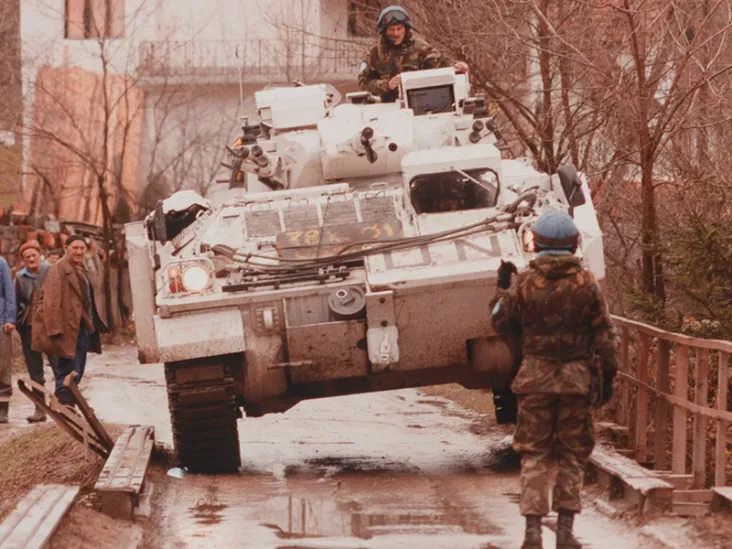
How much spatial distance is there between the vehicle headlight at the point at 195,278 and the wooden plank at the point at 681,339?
3.12 m

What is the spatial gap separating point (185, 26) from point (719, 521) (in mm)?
25118

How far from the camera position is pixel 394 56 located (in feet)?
51.0

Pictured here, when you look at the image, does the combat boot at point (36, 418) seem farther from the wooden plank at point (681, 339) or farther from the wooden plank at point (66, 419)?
the wooden plank at point (681, 339)

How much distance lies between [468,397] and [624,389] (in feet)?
18.7

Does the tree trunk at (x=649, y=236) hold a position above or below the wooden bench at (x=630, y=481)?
above

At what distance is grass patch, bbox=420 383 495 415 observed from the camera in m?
17.8

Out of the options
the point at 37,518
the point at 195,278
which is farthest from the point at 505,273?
the point at 195,278

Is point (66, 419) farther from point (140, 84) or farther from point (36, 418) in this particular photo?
point (140, 84)

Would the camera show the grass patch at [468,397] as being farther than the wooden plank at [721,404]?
Yes

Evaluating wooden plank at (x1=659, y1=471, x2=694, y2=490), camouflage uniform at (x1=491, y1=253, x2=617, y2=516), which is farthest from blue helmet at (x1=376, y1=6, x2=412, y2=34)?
camouflage uniform at (x1=491, y1=253, x2=617, y2=516)

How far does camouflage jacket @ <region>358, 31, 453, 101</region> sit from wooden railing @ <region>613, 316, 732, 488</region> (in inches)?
126

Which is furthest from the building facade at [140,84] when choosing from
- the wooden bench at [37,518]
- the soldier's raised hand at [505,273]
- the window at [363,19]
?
the soldier's raised hand at [505,273]

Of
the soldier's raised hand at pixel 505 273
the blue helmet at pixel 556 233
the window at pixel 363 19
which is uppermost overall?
the window at pixel 363 19

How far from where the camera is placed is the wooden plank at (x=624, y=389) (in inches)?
527
